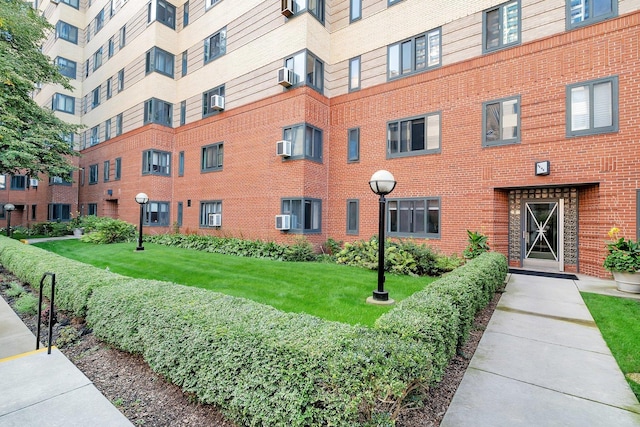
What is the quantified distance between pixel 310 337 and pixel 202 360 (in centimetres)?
111

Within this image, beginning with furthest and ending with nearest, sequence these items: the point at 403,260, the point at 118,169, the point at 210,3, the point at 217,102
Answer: the point at 118,169 → the point at 210,3 → the point at 217,102 → the point at 403,260

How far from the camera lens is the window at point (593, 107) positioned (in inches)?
319

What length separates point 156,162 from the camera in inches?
702

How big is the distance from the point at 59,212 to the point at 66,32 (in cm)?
1481

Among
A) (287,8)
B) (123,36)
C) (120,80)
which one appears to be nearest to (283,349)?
(287,8)

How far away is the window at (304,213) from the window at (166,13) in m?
14.4

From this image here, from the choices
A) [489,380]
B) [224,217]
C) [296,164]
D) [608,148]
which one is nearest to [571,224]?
[608,148]

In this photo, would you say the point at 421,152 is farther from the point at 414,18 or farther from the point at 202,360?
the point at 202,360

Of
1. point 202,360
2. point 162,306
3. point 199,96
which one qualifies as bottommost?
point 202,360

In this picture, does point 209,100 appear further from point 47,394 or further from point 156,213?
point 47,394

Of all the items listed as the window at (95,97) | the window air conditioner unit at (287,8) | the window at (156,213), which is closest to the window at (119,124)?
the window at (95,97)

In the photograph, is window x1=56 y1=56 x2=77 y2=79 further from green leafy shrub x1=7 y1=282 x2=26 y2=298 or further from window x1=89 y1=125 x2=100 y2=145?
green leafy shrub x1=7 y1=282 x2=26 y2=298

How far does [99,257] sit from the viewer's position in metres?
11.7

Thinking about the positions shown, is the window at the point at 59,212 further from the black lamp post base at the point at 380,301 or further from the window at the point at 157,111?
the black lamp post base at the point at 380,301
